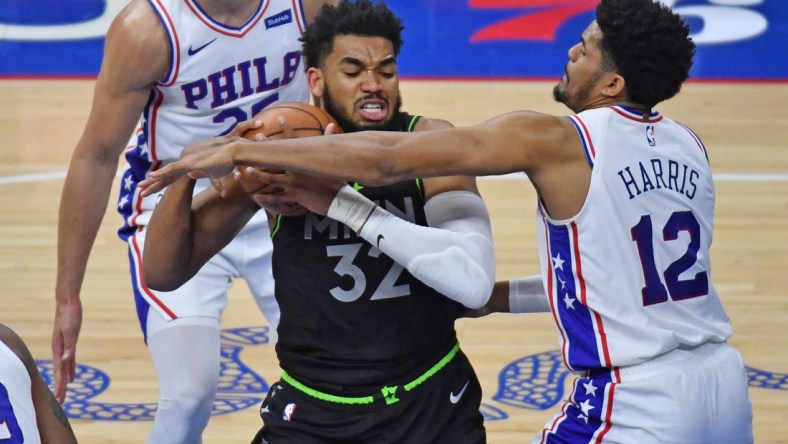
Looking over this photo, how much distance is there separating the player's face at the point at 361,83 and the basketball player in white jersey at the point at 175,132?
923 mm

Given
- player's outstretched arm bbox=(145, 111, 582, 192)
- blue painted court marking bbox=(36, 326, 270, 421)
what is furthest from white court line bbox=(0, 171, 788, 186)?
player's outstretched arm bbox=(145, 111, 582, 192)

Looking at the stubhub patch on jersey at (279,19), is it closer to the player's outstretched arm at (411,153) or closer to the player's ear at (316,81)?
the player's ear at (316,81)

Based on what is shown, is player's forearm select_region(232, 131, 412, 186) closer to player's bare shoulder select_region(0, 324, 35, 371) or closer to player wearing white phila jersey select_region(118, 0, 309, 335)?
player's bare shoulder select_region(0, 324, 35, 371)

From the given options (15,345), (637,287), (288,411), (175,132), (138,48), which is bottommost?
(288,411)

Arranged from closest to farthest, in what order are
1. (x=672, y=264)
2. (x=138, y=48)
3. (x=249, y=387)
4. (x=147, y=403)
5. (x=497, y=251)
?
(x=672, y=264), (x=138, y=48), (x=147, y=403), (x=249, y=387), (x=497, y=251)

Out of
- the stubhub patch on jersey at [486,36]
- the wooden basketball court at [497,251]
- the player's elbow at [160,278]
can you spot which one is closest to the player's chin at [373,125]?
the player's elbow at [160,278]

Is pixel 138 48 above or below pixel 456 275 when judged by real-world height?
above

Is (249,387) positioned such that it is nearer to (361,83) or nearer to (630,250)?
(361,83)

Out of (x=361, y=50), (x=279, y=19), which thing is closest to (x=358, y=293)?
(x=361, y=50)

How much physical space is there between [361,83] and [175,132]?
1.21 meters

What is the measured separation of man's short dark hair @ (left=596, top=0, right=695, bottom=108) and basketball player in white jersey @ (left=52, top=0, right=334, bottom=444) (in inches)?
60.3

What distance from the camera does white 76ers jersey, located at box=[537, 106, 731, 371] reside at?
3428 mm

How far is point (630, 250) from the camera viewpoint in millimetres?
3432

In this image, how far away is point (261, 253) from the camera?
16.1 ft
